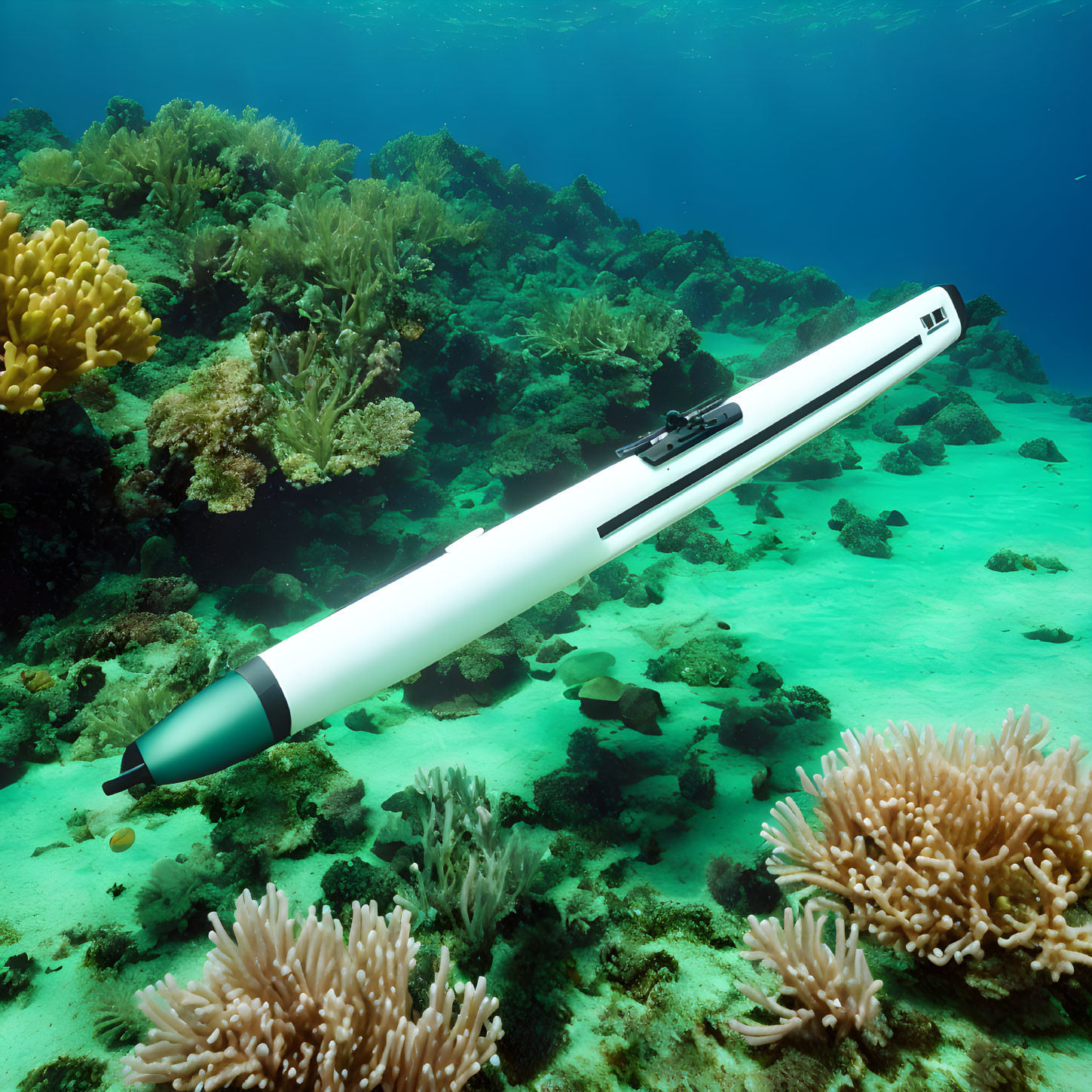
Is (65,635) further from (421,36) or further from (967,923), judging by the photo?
Answer: (421,36)

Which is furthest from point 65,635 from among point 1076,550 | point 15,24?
point 15,24

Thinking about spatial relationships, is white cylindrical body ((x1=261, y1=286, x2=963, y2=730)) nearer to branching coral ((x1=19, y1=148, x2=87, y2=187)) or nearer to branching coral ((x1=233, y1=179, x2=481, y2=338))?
branching coral ((x1=233, y1=179, x2=481, y2=338))

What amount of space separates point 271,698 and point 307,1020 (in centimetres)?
105

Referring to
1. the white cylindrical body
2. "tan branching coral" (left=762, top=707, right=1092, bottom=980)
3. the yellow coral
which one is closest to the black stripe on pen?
the white cylindrical body

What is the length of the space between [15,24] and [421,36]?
50.6 metres

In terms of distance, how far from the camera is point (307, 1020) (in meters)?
1.79

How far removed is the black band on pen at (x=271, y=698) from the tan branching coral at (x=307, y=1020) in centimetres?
56

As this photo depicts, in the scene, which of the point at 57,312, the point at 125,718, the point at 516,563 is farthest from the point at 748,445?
the point at 57,312

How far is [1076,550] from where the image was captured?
611cm

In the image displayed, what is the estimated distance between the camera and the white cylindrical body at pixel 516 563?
2318mm

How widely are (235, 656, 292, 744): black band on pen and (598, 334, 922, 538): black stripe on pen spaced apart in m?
1.56

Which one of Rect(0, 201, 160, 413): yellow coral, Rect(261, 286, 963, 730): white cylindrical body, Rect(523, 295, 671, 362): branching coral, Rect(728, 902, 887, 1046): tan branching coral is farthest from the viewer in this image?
Rect(523, 295, 671, 362): branching coral

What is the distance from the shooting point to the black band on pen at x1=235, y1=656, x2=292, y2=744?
220cm

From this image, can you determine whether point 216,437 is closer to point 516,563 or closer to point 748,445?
point 516,563
